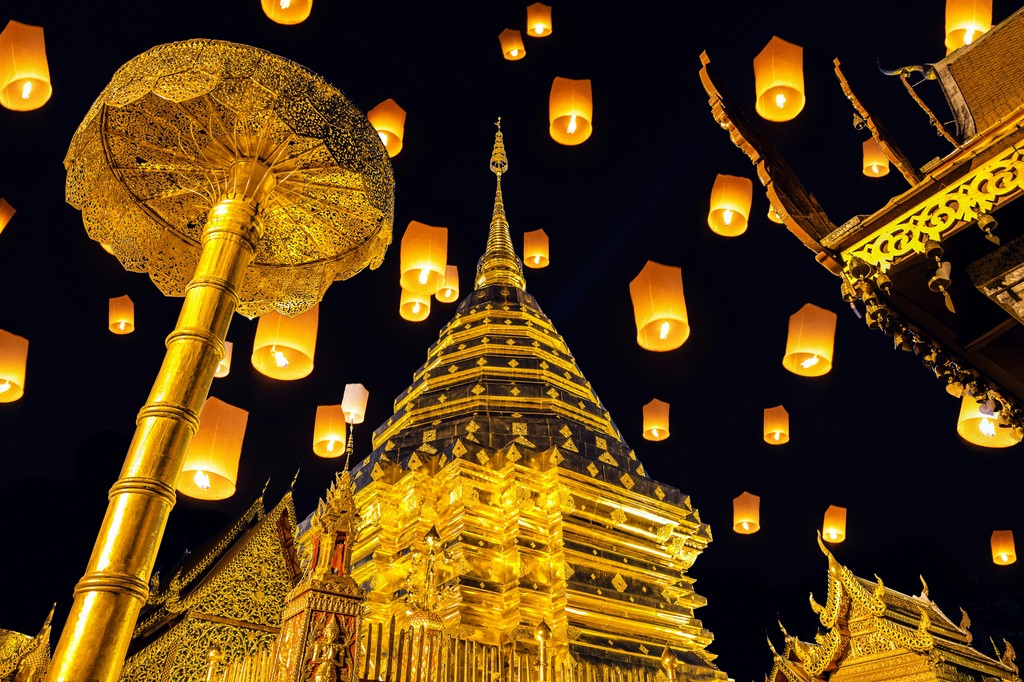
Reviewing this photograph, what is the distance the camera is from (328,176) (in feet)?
18.0

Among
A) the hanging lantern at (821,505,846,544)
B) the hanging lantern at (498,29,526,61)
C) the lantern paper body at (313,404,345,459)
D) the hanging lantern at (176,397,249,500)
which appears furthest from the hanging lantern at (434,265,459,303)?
the hanging lantern at (821,505,846,544)

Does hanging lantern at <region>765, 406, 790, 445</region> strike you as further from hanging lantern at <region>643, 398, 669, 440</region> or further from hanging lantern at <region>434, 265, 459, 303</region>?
hanging lantern at <region>434, 265, 459, 303</region>

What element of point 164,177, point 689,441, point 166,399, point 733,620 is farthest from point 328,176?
point 733,620

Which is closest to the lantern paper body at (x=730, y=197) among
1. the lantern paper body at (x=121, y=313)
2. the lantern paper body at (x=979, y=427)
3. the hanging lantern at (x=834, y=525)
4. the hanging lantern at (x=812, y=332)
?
the hanging lantern at (x=812, y=332)

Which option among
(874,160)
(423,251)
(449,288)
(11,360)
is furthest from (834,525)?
(11,360)

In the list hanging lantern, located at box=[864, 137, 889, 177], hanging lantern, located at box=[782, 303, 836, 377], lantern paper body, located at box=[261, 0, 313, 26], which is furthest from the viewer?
hanging lantern, located at box=[864, 137, 889, 177]

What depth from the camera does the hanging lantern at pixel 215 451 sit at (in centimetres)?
1065

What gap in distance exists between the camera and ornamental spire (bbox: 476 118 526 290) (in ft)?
56.6

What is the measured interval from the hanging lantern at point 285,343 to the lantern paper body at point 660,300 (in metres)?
4.40

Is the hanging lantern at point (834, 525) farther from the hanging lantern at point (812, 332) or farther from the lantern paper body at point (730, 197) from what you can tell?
the lantern paper body at point (730, 197)

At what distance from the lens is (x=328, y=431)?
13.2 metres

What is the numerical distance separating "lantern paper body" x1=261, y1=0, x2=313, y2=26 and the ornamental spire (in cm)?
735

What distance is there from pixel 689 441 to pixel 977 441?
9.97 m

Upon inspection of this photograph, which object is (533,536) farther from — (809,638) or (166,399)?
(809,638)
